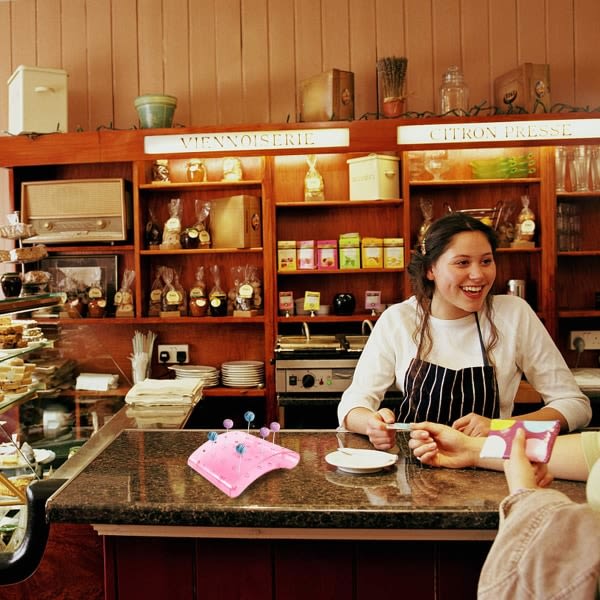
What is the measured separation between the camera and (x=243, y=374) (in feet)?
13.9

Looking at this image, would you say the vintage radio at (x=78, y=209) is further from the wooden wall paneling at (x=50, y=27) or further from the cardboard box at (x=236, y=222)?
the wooden wall paneling at (x=50, y=27)

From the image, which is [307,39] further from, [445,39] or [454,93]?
[454,93]

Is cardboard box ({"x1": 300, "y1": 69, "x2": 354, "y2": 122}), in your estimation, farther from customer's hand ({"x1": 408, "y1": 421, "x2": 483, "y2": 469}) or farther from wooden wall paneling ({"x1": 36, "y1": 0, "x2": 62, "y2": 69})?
customer's hand ({"x1": 408, "y1": 421, "x2": 483, "y2": 469})

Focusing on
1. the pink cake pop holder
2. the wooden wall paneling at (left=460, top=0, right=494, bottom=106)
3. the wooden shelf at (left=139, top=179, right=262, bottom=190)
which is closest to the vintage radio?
the wooden shelf at (left=139, top=179, right=262, bottom=190)

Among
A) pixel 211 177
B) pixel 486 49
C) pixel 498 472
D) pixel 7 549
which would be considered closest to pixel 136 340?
pixel 211 177

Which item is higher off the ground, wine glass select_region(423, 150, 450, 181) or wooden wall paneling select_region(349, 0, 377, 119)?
wooden wall paneling select_region(349, 0, 377, 119)

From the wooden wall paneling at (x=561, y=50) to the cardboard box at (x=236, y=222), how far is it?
6.49 feet

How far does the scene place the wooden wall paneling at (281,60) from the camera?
441 cm

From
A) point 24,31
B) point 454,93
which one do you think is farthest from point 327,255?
point 24,31

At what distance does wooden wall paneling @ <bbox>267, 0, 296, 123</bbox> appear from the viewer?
14.5ft

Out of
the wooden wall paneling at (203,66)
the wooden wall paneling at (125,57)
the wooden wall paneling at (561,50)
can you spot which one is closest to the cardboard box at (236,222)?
the wooden wall paneling at (203,66)

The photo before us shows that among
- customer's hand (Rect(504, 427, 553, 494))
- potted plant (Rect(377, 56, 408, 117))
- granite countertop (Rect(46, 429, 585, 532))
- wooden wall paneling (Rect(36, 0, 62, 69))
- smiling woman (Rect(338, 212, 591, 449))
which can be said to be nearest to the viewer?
customer's hand (Rect(504, 427, 553, 494))

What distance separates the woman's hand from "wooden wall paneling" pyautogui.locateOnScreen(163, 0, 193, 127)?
125 inches

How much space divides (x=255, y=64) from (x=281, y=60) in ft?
0.55
